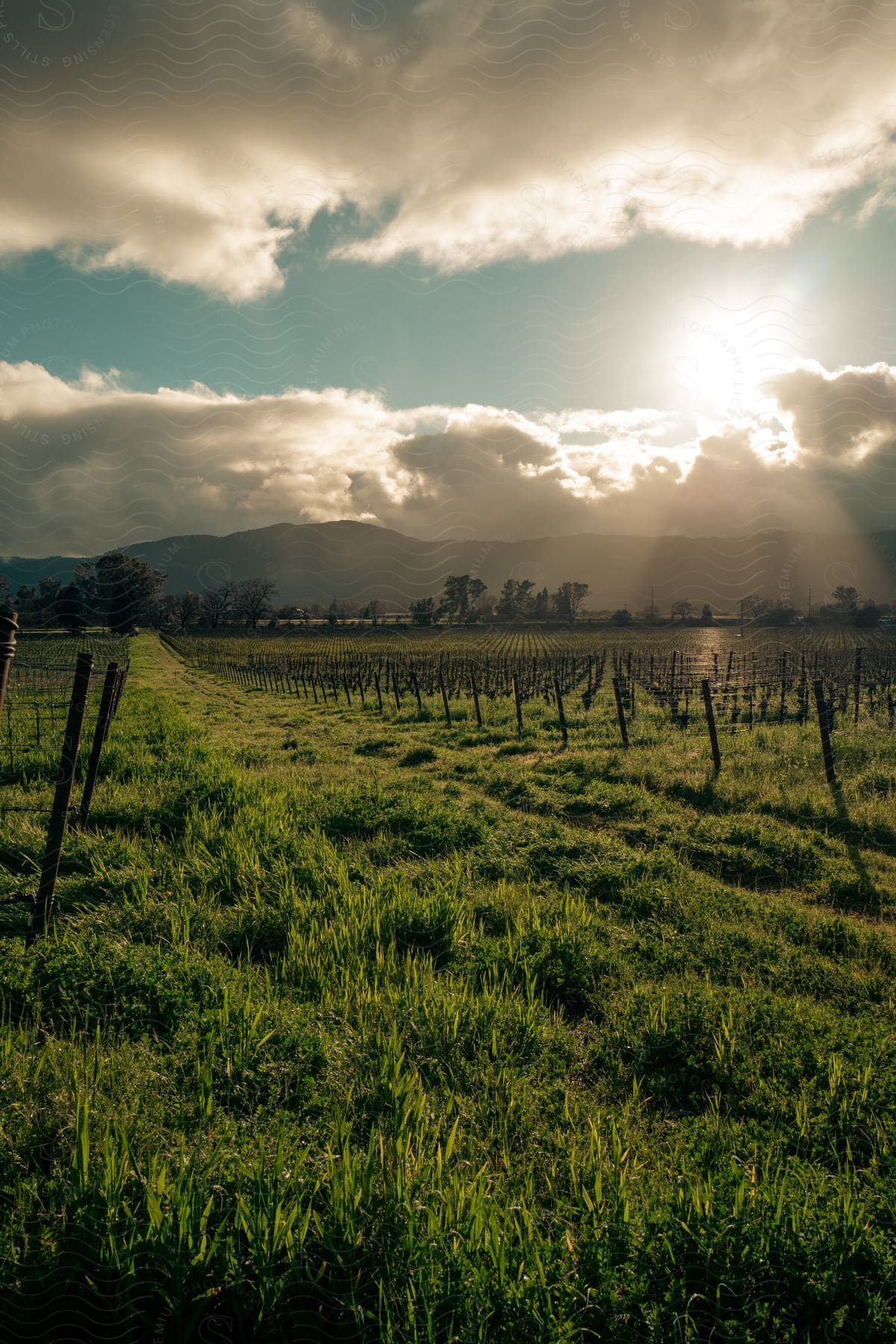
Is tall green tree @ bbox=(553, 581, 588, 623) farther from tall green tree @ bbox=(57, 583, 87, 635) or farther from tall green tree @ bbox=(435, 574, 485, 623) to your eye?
tall green tree @ bbox=(57, 583, 87, 635)

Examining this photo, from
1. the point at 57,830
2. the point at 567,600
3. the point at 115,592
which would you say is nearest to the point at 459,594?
the point at 567,600

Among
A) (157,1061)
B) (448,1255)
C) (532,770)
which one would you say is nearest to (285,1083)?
(157,1061)

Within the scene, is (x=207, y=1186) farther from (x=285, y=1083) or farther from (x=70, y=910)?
(x=70, y=910)

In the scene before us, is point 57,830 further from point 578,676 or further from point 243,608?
point 243,608

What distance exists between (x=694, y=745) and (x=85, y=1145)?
14336mm

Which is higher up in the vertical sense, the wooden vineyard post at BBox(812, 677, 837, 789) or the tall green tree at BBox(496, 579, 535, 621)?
the tall green tree at BBox(496, 579, 535, 621)

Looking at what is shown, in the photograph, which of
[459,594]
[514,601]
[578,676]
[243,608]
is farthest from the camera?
[514,601]

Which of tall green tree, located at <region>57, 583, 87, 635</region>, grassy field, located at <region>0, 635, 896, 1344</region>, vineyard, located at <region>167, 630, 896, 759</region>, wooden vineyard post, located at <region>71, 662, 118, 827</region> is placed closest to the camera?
grassy field, located at <region>0, 635, 896, 1344</region>

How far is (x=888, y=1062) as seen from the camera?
426 cm

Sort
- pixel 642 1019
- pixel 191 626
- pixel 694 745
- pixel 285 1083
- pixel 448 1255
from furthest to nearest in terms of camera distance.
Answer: pixel 191 626
pixel 694 745
pixel 642 1019
pixel 285 1083
pixel 448 1255

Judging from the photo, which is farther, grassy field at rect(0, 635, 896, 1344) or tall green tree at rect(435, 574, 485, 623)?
tall green tree at rect(435, 574, 485, 623)

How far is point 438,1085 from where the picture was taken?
149 inches

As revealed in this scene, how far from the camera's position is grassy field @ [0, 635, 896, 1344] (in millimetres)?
2381

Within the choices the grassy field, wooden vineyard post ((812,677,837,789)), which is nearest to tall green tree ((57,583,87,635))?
the grassy field
